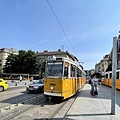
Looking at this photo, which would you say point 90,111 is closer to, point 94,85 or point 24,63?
point 94,85

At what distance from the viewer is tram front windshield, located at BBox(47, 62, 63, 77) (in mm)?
11108

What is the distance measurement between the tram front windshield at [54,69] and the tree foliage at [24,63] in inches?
2254

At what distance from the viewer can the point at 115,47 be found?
8734mm

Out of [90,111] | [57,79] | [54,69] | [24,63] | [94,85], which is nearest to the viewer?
[90,111]

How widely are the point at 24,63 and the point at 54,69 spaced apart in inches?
2305

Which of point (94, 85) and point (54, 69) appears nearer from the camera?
point (54, 69)

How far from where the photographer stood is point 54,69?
11352mm

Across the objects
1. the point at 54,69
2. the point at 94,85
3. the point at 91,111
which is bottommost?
the point at 91,111

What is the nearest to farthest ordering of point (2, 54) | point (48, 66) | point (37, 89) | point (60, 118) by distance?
1. point (60, 118)
2. point (48, 66)
3. point (37, 89)
4. point (2, 54)

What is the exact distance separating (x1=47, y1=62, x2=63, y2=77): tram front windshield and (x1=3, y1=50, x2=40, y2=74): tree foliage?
57255 millimetres

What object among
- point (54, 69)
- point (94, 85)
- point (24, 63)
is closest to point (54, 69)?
point (54, 69)

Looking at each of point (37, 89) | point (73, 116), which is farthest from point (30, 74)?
point (73, 116)

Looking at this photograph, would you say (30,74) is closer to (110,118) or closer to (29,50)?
(29,50)

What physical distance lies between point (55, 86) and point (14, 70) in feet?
201
